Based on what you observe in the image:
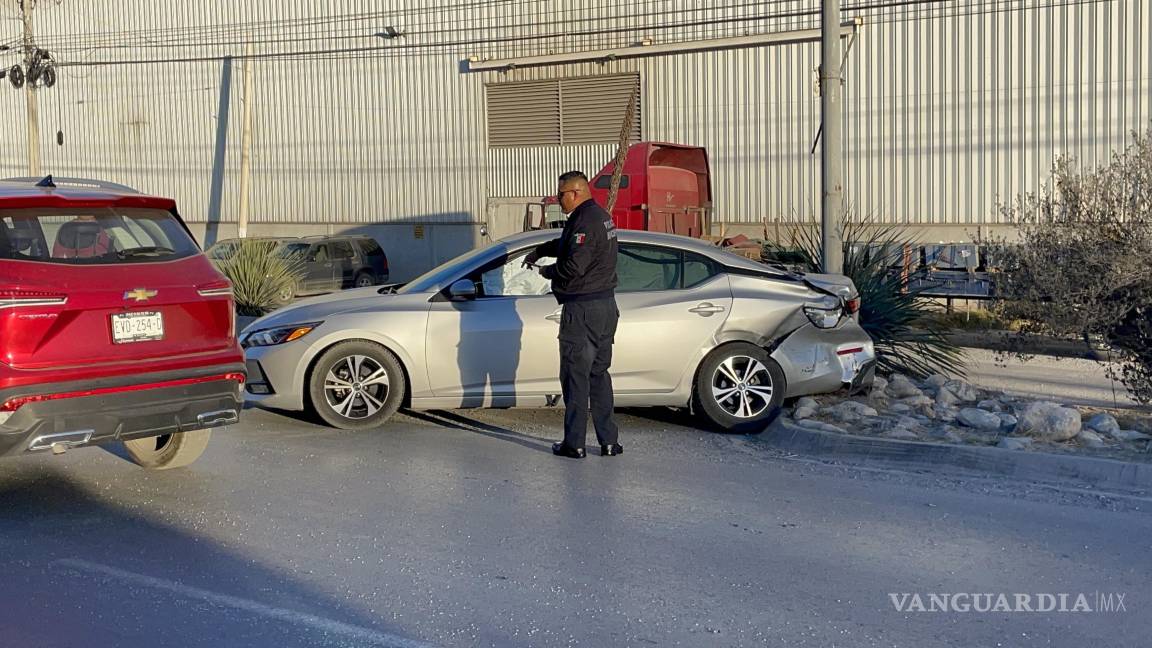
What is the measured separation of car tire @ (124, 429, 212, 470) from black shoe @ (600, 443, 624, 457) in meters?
2.55

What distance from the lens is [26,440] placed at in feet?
21.4

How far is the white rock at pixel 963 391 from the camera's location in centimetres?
1004

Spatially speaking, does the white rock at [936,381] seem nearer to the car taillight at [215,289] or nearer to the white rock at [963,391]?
the white rock at [963,391]

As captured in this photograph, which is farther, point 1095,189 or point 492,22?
point 492,22

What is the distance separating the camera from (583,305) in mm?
8242

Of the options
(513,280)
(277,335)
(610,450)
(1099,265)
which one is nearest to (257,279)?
(277,335)

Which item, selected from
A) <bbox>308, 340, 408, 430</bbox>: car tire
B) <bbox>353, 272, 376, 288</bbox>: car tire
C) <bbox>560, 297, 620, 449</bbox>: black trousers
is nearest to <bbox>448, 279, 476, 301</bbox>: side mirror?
<bbox>308, 340, 408, 430</bbox>: car tire

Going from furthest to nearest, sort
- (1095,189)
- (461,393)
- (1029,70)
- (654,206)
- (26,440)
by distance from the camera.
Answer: (1029,70) < (654,206) < (461,393) < (1095,189) < (26,440)

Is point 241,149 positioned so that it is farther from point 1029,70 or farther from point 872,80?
point 1029,70

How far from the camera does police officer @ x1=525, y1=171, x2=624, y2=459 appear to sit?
8.22 metres

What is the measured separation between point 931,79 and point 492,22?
34.1ft

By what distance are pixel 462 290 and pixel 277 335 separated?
4.62ft

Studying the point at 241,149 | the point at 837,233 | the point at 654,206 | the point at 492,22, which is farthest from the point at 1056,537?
the point at 241,149
